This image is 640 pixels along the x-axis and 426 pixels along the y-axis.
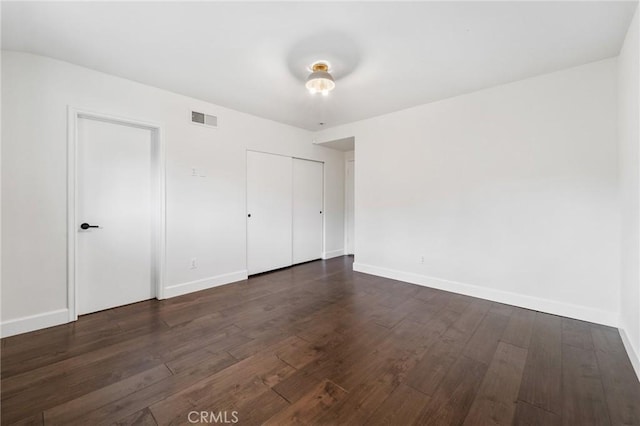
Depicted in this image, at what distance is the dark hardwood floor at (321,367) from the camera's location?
1.50m

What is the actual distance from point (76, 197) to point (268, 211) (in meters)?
2.46

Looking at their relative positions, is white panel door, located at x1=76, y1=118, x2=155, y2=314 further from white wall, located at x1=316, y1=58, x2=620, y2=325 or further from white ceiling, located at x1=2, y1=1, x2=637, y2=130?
white wall, located at x1=316, y1=58, x2=620, y2=325

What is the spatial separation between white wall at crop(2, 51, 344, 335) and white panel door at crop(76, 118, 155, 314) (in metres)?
0.21

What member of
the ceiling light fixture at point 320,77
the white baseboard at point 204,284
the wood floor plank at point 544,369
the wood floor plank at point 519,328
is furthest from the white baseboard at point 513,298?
the ceiling light fixture at point 320,77

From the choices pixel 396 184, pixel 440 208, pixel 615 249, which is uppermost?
pixel 396 184

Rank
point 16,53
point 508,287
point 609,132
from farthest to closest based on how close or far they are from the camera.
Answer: point 508,287, point 609,132, point 16,53

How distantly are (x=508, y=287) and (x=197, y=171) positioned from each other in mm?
4267

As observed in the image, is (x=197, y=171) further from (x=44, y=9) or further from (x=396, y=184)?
(x=396, y=184)

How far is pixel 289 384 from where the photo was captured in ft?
5.64

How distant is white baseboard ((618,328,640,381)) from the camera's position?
1815mm

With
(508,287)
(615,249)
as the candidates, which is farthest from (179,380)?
(615,249)

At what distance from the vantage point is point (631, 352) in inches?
78.6

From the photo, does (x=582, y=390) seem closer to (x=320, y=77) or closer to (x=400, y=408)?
(x=400, y=408)

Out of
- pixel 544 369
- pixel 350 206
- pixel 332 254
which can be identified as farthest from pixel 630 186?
pixel 332 254
